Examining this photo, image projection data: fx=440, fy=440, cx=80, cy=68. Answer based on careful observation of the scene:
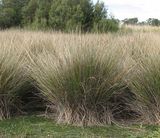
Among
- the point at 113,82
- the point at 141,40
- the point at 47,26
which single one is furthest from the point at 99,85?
the point at 47,26

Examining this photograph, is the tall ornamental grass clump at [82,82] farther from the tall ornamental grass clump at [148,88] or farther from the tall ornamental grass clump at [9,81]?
the tall ornamental grass clump at [9,81]

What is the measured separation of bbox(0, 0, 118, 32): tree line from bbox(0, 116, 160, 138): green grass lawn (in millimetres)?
10851

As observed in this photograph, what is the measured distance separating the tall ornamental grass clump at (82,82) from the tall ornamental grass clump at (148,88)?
0.27 meters

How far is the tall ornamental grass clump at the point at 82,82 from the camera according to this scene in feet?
22.8

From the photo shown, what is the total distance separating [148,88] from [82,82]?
3.59 ft

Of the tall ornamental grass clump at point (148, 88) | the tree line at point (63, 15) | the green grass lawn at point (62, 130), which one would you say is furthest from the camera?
the tree line at point (63, 15)

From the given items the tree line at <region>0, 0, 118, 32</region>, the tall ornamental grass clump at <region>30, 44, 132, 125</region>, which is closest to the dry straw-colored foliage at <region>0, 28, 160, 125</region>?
the tall ornamental grass clump at <region>30, 44, 132, 125</region>

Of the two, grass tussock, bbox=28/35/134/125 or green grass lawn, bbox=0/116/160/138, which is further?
grass tussock, bbox=28/35/134/125

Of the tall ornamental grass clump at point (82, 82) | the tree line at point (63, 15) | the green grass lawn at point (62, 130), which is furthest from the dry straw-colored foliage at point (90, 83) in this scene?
the tree line at point (63, 15)

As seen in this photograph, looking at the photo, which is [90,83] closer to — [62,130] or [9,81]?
[62,130]

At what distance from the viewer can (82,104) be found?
23.1ft

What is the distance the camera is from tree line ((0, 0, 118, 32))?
62.7ft

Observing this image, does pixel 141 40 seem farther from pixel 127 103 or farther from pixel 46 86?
pixel 46 86

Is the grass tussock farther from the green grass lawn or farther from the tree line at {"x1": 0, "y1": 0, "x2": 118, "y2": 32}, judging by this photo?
the tree line at {"x1": 0, "y1": 0, "x2": 118, "y2": 32}
